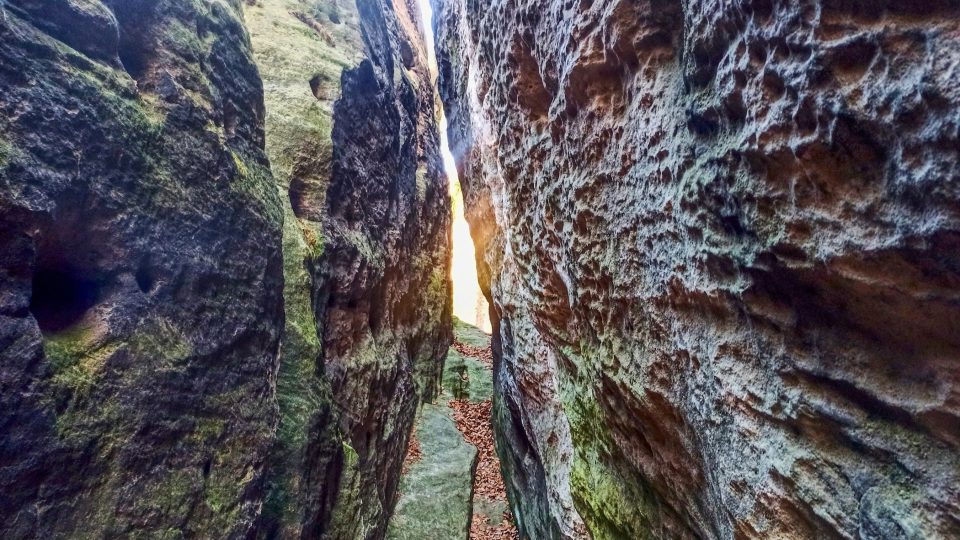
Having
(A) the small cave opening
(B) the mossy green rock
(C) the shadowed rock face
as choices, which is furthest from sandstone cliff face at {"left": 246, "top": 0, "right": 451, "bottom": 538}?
(A) the small cave opening

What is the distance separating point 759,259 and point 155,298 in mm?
3844

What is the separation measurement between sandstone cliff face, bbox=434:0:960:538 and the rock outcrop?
306 centimetres

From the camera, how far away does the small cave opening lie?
2.82 m

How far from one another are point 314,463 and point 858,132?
5.09 metres

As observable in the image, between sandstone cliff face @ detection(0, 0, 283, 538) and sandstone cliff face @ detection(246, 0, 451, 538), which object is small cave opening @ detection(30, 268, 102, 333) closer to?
sandstone cliff face @ detection(0, 0, 283, 538)

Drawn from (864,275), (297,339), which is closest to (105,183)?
(297,339)

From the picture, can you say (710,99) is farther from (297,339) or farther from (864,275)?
(297,339)

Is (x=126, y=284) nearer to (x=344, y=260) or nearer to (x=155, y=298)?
(x=155, y=298)

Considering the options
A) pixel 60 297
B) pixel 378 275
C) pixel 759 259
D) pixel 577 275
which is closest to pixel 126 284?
pixel 60 297

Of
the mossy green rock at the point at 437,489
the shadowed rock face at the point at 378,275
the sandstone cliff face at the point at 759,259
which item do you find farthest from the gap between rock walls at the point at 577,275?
the mossy green rock at the point at 437,489

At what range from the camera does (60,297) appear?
9.64 ft

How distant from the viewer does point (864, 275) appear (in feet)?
6.34

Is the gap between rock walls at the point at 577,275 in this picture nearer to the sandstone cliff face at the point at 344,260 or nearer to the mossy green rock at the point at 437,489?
the sandstone cliff face at the point at 344,260

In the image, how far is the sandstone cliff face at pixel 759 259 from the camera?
1746mm
